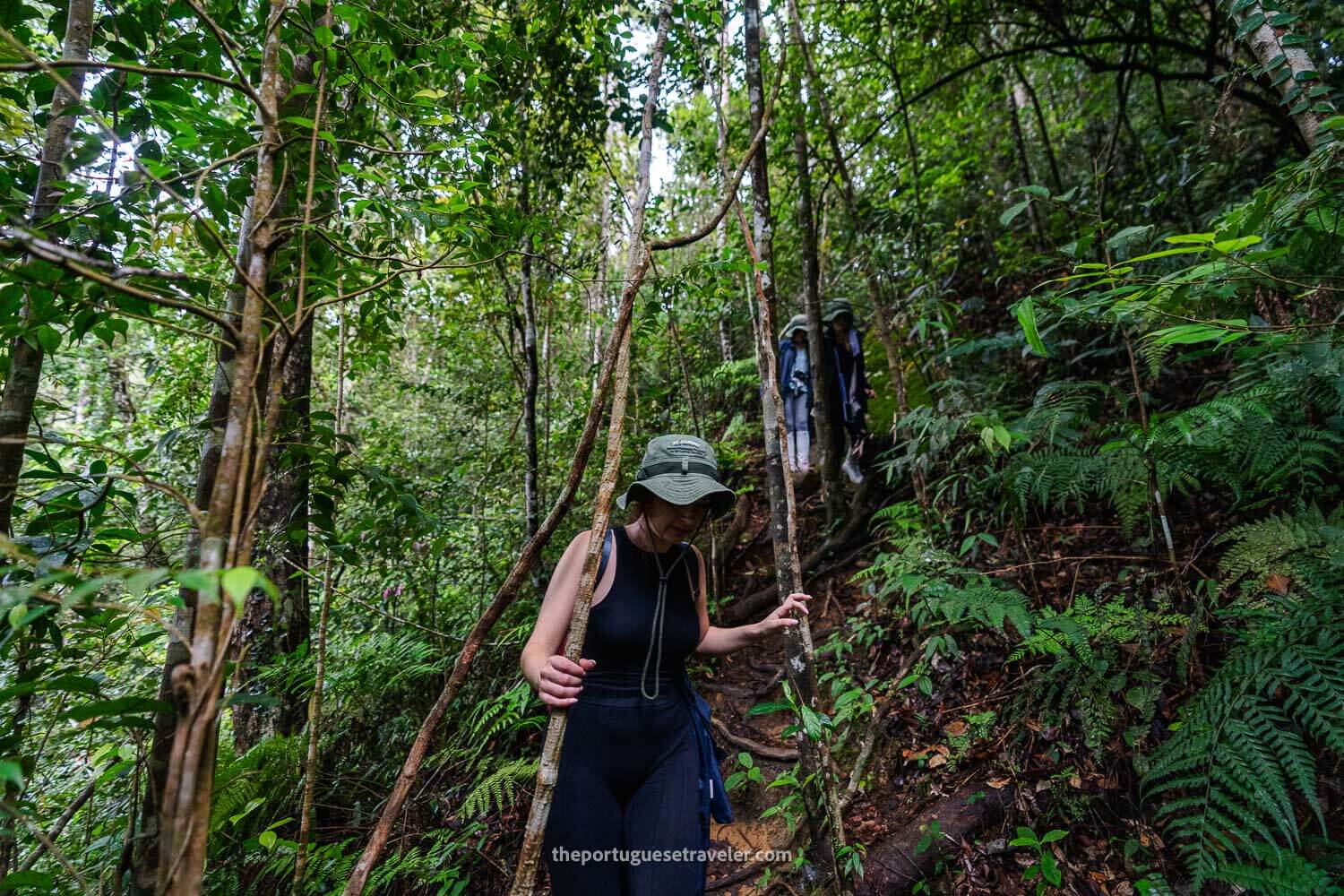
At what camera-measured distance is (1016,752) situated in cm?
309

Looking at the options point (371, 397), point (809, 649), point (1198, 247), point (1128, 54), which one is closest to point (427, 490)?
point (809, 649)

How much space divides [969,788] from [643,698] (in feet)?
6.87

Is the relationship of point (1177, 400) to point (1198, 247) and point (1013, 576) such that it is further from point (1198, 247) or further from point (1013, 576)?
point (1198, 247)

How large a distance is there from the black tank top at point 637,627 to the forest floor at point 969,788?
5.76 ft

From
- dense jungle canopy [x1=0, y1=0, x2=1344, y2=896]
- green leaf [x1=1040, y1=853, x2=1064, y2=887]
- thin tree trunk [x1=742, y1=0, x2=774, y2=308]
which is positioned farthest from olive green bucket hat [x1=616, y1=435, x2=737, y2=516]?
green leaf [x1=1040, y1=853, x2=1064, y2=887]

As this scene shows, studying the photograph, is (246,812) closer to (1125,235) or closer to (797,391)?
(1125,235)

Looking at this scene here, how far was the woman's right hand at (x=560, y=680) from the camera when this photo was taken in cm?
169

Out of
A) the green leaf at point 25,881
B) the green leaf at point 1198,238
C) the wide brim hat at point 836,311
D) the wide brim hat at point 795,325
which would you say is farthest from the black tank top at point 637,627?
the wide brim hat at point 795,325

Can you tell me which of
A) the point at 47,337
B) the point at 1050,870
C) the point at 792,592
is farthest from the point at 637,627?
the point at 47,337

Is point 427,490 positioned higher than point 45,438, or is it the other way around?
point 427,490

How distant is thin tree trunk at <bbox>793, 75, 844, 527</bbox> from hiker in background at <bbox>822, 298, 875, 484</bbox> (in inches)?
5.4

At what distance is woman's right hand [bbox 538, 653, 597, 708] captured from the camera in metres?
1.69

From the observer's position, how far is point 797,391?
680 centimetres

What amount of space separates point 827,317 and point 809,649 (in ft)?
15.0
